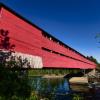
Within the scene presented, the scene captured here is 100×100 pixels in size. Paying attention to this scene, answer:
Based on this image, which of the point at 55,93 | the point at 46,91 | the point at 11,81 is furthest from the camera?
the point at 55,93

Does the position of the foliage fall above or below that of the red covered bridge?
below

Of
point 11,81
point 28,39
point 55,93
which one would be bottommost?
point 55,93

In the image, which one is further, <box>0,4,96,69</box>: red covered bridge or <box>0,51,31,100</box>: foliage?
<box>0,4,96,69</box>: red covered bridge

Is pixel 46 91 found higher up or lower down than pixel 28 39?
lower down

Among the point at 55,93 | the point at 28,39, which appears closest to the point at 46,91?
the point at 55,93

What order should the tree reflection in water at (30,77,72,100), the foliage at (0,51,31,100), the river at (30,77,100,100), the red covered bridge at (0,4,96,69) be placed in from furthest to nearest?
the river at (30,77,100,100) < the tree reflection in water at (30,77,72,100) < the red covered bridge at (0,4,96,69) < the foliage at (0,51,31,100)

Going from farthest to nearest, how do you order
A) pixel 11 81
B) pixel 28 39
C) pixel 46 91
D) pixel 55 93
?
pixel 55 93, pixel 46 91, pixel 28 39, pixel 11 81

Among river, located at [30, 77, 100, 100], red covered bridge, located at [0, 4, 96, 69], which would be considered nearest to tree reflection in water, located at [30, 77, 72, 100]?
river, located at [30, 77, 100, 100]

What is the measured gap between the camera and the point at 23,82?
1236cm

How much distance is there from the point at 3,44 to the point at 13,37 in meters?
1.36

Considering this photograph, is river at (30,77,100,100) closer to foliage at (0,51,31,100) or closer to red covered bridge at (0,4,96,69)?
foliage at (0,51,31,100)

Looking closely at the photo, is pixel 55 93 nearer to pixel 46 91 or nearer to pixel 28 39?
pixel 46 91

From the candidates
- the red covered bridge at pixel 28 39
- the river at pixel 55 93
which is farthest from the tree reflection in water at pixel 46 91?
the red covered bridge at pixel 28 39

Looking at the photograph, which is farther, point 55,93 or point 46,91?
point 55,93
